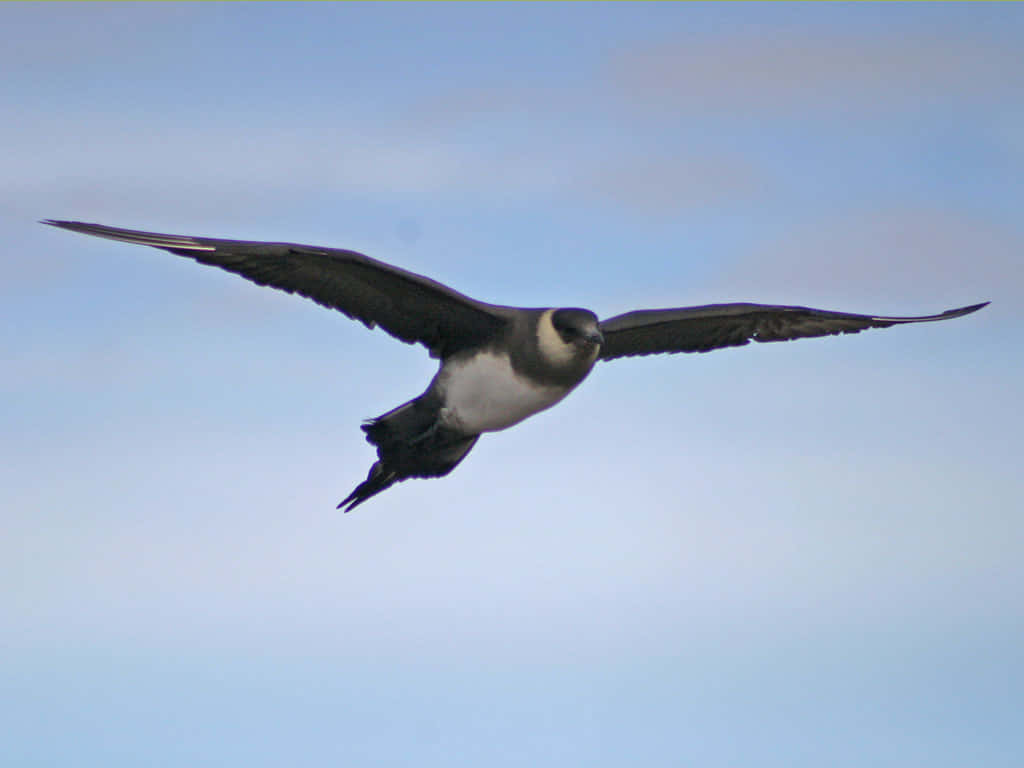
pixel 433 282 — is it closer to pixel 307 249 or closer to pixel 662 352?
pixel 307 249

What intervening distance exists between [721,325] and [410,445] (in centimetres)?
301

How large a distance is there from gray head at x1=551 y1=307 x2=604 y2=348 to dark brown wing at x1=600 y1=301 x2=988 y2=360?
83 centimetres

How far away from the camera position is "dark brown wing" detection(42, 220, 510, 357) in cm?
992

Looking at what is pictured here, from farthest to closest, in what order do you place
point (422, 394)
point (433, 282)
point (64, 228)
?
1. point (422, 394)
2. point (433, 282)
3. point (64, 228)

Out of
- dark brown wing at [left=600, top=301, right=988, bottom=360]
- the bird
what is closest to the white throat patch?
the bird

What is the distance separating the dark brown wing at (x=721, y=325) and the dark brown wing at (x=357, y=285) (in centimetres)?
119

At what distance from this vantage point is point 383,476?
11258mm

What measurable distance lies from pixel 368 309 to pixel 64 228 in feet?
7.49

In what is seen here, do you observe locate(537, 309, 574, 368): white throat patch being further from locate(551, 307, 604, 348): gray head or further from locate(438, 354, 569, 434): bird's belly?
locate(438, 354, 569, 434): bird's belly

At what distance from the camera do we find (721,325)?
1244 centimetres

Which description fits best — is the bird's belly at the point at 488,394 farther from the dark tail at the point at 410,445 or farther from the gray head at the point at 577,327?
the gray head at the point at 577,327

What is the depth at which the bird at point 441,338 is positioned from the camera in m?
10.2

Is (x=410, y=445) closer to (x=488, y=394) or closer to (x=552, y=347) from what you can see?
(x=488, y=394)

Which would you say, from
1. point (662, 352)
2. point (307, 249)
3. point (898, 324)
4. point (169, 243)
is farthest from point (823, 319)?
point (169, 243)
